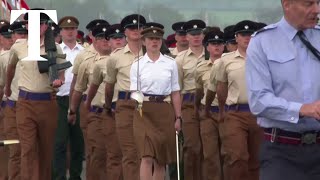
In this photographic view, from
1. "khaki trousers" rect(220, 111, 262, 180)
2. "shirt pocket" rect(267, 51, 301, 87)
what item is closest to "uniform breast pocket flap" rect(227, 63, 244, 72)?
"khaki trousers" rect(220, 111, 262, 180)

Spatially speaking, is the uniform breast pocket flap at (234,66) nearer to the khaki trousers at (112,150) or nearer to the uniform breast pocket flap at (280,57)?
Answer: the khaki trousers at (112,150)

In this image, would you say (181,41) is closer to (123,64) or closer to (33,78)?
(123,64)

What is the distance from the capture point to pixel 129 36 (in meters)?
11.9

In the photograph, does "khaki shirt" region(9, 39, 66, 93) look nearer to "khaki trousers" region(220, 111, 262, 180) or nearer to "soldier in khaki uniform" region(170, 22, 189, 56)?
"khaki trousers" region(220, 111, 262, 180)

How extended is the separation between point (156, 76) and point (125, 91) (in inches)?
30.3

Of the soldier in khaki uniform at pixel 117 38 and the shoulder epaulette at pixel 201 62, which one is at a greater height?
the soldier in khaki uniform at pixel 117 38

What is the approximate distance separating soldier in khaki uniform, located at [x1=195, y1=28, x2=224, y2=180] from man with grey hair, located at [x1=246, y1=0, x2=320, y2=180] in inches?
236

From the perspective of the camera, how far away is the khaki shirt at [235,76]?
11.0 m

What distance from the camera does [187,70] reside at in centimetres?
1302

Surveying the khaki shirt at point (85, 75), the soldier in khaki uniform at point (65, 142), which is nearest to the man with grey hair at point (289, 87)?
the khaki shirt at point (85, 75)

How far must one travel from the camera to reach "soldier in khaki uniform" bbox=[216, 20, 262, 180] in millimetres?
10938

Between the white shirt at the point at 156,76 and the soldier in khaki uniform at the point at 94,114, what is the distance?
173cm

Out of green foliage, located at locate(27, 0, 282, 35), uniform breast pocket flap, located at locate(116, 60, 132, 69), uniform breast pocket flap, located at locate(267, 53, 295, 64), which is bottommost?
uniform breast pocket flap, located at locate(116, 60, 132, 69)

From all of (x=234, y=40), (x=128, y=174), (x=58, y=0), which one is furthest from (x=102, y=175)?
(x=58, y=0)
